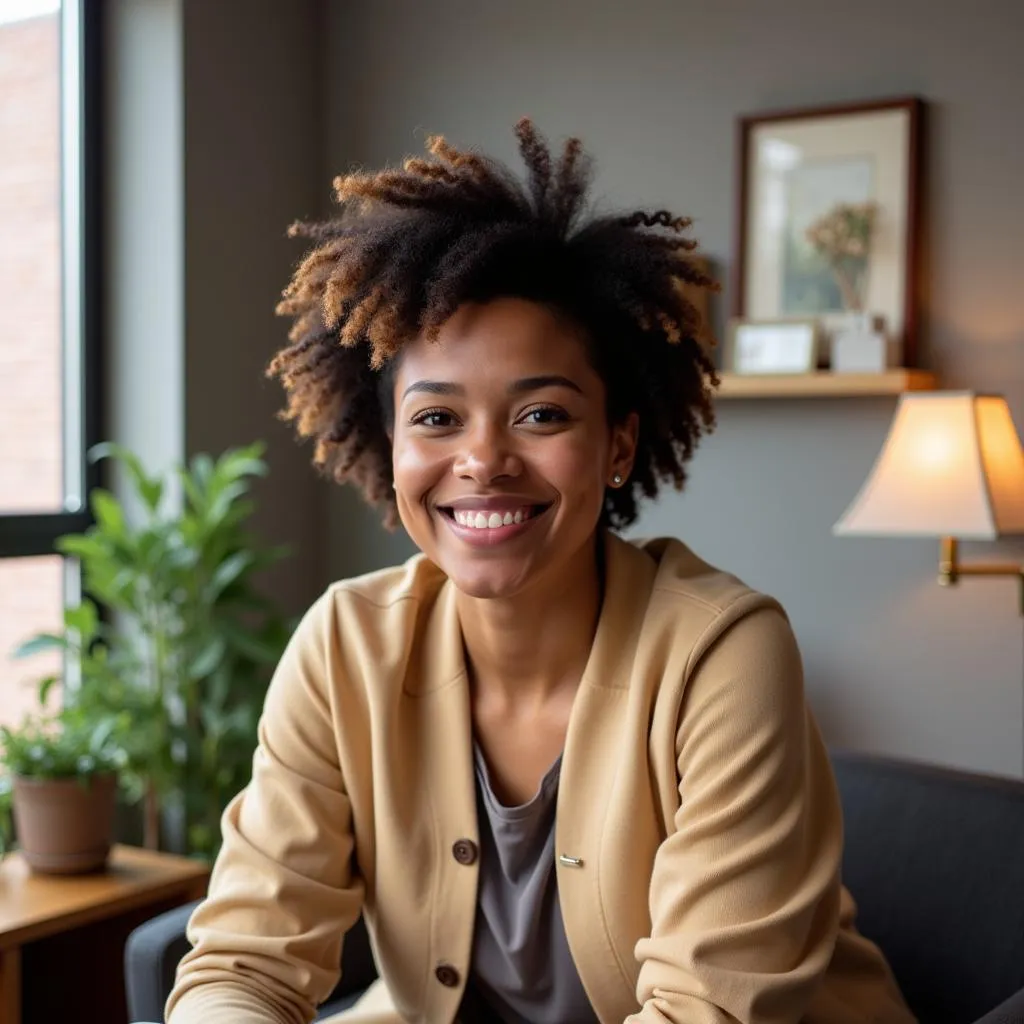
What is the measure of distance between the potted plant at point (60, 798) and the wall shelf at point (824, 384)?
1431 mm

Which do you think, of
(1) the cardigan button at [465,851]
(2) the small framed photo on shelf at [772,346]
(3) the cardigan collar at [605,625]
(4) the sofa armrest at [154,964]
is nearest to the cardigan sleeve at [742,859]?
(3) the cardigan collar at [605,625]

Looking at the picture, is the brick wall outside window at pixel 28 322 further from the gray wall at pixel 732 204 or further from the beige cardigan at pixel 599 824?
the beige cardigan at pixel 599 824

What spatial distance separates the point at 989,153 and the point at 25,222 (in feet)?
6.87

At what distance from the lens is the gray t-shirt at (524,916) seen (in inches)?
57.5

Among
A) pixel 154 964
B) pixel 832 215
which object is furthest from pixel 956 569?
pixel 154 964

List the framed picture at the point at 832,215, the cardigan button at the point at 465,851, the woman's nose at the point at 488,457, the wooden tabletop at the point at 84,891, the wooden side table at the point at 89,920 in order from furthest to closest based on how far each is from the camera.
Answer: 1. the framed picture at the point at 832,215
2. the wooden side table at the point at 89,920
3. the wooden tabletop at the point at 84,891
4. the cardigan button at the point at 465,851
5. the woman's nose at the point at 488,457

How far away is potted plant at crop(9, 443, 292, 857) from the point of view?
2795mm

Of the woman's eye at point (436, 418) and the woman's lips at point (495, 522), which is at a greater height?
the woman's eye at point (436, 418)

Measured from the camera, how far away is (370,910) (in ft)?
5.23

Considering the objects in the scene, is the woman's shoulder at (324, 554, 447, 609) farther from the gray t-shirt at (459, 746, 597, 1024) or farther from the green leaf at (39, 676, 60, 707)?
the green leaf at (39, 676, 60, 707)

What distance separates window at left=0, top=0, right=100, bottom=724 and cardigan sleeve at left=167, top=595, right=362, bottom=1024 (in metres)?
1.66

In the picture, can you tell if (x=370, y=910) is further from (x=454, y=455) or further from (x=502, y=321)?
(x=502, y=321)

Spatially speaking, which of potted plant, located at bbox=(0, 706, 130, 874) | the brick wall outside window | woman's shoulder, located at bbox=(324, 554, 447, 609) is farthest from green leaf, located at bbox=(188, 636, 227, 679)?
woman's shoulder, located at bbox=(324, 554, 447, 609)

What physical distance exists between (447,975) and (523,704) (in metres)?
0.30
